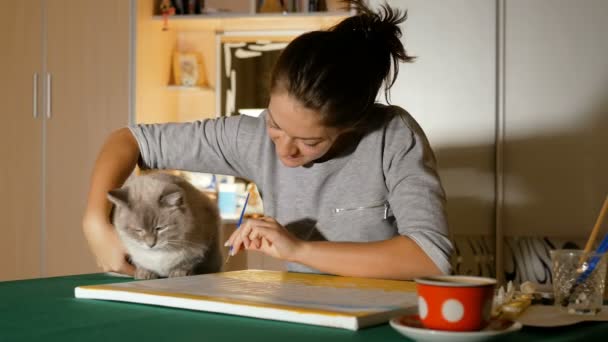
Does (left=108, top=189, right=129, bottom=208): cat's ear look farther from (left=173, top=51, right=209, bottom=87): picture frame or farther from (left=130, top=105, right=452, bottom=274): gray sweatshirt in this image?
(left=173, top=51, right=209, bottom=87): picture frame

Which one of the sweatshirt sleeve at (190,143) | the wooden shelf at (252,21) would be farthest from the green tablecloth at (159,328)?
the wooden shelf at (252,21)

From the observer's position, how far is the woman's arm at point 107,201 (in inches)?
55.2

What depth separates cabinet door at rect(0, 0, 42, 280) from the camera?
11.6 feet

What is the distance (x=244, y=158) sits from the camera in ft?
5.35

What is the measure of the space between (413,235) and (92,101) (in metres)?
2.51

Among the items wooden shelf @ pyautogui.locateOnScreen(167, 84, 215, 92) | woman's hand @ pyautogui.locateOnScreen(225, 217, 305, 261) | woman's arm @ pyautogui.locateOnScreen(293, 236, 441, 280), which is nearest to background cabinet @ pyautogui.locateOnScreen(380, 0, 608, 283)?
wooden shelf @ pyautogui.locateOnScreen(167, 84, 215, 92)

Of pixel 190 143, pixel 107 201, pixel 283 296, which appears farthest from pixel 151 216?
pixel 283 296

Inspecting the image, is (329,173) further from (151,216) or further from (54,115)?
(54,115)

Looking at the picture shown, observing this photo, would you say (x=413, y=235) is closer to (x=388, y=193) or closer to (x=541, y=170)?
(x=388, y=193)

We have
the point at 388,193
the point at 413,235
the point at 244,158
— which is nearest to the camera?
the point at 413,235

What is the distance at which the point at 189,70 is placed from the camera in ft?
11.7

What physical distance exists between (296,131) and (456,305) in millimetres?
663

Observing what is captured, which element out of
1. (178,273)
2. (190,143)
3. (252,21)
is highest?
(252,21)

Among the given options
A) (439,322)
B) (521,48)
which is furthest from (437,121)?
(439,322)
